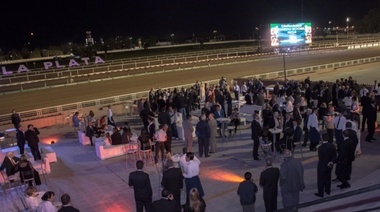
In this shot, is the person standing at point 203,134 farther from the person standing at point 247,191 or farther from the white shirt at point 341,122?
the person standing at point 247,191

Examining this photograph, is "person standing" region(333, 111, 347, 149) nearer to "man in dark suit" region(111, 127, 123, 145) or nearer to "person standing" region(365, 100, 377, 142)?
"person standing" region(365, 100, 377, 142)

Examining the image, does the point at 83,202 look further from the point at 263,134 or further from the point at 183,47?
the point at 183,47

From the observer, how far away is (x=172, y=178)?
816cm

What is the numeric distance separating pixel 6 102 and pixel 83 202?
71.9 ft

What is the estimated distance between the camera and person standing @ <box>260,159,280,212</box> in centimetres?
761

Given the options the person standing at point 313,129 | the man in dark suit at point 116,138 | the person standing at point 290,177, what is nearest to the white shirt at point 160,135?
the man in dark suit at point 116,138

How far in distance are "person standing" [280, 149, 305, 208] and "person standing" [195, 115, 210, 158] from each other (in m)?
4.80

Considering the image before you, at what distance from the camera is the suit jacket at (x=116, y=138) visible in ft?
45.8

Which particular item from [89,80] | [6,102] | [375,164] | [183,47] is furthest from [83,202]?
[183,47]

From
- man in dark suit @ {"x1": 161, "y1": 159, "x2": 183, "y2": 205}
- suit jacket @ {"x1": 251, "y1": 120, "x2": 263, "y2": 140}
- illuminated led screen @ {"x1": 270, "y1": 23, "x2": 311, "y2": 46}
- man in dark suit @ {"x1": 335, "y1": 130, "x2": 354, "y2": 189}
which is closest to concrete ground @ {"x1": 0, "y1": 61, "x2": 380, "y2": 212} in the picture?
man in dark suit @ {"x1": 335, "y1": 130, "x2": 354, "y2": 189}

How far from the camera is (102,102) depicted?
24797 millimetres

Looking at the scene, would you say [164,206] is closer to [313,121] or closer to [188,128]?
[188,128]

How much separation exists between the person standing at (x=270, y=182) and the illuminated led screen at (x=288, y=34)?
22.3m

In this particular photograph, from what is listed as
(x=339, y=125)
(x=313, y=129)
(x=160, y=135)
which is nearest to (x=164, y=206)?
(x=160, y=135)
